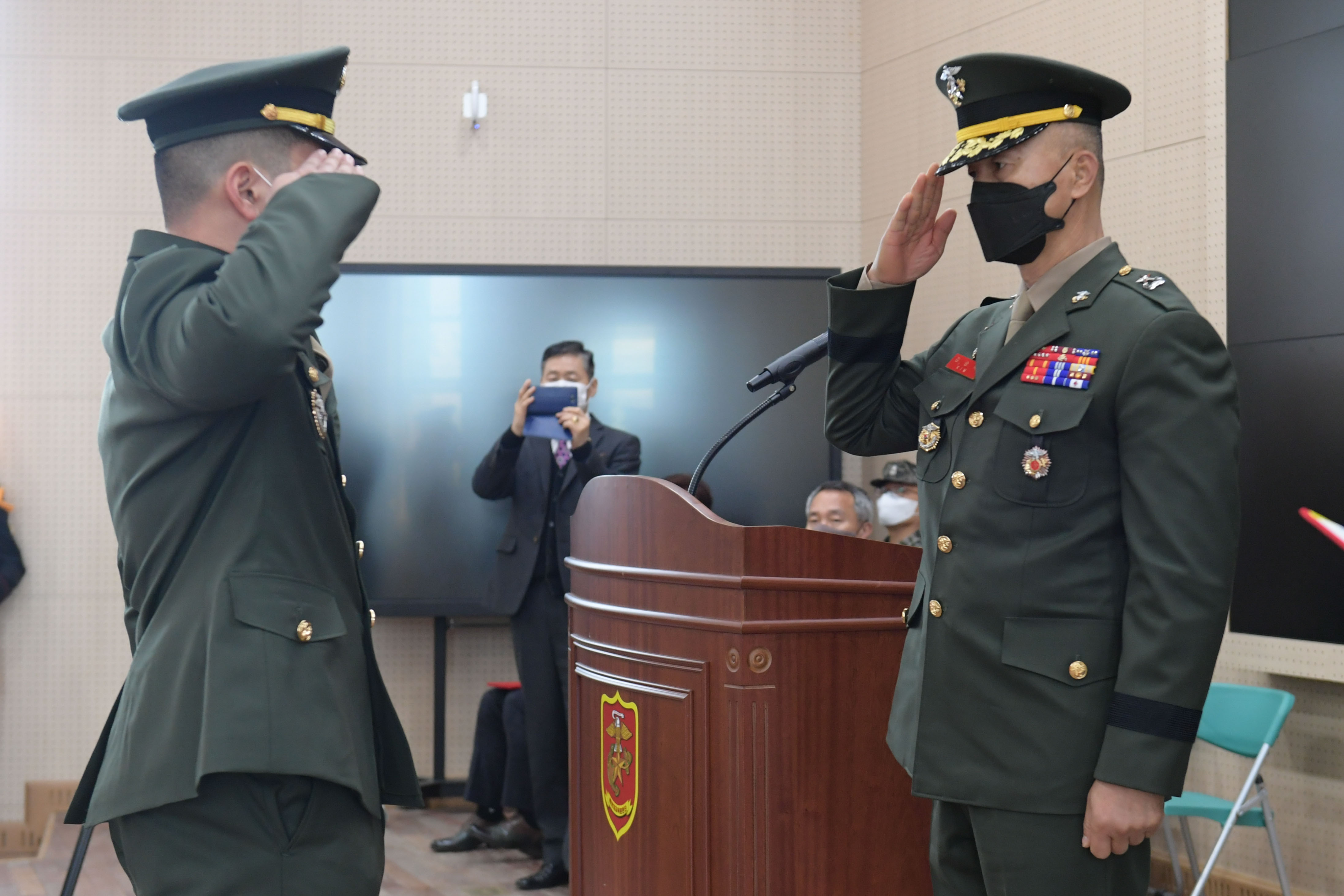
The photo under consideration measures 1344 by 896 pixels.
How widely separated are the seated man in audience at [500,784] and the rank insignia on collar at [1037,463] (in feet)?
10.2

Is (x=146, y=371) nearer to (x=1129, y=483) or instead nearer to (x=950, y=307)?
(x=1129, y=483)

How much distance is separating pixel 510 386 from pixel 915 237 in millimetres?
3343

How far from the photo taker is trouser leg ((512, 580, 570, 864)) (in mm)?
4113

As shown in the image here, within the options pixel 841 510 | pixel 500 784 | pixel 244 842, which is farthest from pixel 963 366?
pixel 500 784

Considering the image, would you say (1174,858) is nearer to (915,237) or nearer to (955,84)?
(915,237)

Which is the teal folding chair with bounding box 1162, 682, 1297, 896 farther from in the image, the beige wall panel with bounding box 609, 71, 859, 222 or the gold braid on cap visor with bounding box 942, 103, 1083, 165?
the beige wall panel with bounding box 609, 71, 859, 222

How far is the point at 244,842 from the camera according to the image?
1.27 m

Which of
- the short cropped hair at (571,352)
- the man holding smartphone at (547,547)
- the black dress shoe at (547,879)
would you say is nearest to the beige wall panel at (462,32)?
the short cropped hair at (571,352)

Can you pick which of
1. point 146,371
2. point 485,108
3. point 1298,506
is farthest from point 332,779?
point 485,108

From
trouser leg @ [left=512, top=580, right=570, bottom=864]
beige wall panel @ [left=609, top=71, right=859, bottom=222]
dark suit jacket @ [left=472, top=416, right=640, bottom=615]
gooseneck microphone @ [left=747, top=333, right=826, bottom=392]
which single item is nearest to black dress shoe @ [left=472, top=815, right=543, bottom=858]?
trouser leg @ [left=512, top=580, right=570, bottom=864]

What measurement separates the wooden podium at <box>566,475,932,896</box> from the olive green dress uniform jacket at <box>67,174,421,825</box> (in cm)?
70

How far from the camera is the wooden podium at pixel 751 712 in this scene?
6.34 ft

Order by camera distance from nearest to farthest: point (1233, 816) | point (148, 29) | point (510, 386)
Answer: point (1233, 816) < point (510, 386) < point (148, 29)

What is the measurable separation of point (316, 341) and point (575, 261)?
12.5 ft
